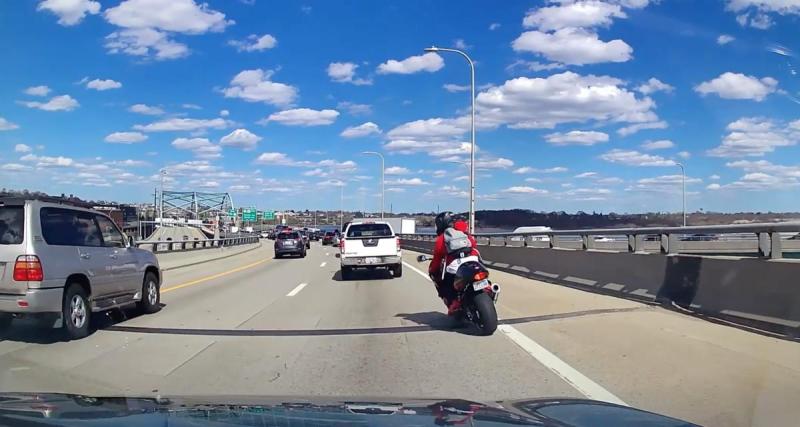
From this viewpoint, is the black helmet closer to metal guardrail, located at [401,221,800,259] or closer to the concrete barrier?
the concrete barrier

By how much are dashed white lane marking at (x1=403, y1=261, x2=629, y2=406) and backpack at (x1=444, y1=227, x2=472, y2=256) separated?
1388 mm

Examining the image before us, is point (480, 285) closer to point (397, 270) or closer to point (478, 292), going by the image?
point (478, 292)

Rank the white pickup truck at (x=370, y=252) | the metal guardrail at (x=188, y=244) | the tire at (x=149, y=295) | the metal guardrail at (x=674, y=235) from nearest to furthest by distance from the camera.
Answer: the metal guardrail at (x=674, y=235) < the tire at (x=149, y=295) < the white pickup truck at (x=370, y=252) < the metal guardrail at (x=188, y=244)

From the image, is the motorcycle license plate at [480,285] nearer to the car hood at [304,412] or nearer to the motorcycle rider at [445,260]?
the motorcycle rider at [445,260]

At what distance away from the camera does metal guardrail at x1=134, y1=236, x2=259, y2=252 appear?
33.7 metres

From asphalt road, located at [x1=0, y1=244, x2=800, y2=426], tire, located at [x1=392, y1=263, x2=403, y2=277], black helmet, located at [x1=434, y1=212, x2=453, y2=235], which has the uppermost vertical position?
black helmet, located at [x1=434, y1=212, x2=453, y2=235]

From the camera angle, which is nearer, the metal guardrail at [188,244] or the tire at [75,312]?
the tire at [75,312]

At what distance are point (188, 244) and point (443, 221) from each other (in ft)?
137

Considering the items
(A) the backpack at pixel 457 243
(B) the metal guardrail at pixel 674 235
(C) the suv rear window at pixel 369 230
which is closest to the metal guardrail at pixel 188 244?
(C) the suv rear window at pixel 369 230

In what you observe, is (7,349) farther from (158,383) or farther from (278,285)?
(278,285)

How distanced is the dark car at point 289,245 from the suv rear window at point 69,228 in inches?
1163

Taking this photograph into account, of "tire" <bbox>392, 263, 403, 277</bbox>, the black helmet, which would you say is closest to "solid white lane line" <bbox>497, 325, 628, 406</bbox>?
the black helmet

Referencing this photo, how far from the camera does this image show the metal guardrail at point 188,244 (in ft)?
110

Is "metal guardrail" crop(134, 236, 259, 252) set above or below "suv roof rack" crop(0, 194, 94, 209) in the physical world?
below
